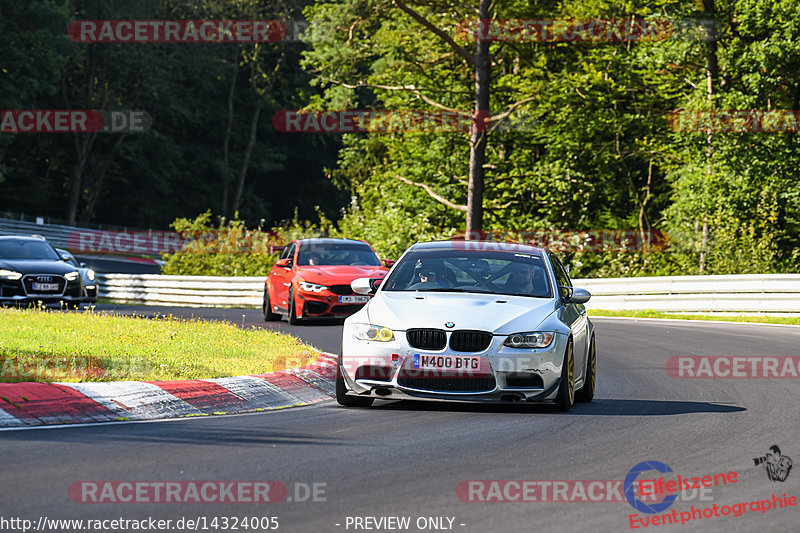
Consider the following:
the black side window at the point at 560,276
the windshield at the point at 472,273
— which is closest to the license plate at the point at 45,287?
the windshield at the point at 472,273

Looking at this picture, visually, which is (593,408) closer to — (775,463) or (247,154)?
(775,463)

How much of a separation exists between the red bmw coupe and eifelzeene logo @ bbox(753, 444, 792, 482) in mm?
13303

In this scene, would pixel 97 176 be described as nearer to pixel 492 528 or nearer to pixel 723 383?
pixel 723 383

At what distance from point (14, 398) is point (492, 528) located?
192 inches

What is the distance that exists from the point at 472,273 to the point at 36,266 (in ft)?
49.9

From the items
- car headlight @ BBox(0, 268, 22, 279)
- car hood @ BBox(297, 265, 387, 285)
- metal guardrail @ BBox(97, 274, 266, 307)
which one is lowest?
metal guardrail @ BBox(97, 274, 266, 307)

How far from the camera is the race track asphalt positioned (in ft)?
19.6

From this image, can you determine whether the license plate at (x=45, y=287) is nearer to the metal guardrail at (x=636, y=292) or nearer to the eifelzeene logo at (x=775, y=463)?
the metal guardrail at (x=636, y=292)

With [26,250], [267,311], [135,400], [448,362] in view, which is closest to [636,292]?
[267,311]

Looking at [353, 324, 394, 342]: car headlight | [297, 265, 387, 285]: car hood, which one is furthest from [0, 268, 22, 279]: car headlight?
[353, 324, 394, 342]: car headlight

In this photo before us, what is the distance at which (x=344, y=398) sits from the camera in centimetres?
1052

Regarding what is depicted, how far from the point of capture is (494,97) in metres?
41.9

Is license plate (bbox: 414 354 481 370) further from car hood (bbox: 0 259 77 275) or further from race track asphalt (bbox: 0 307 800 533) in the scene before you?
car hood (bbox: 0 259 77 275)

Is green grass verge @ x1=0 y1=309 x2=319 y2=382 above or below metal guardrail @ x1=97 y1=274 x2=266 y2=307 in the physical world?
above
